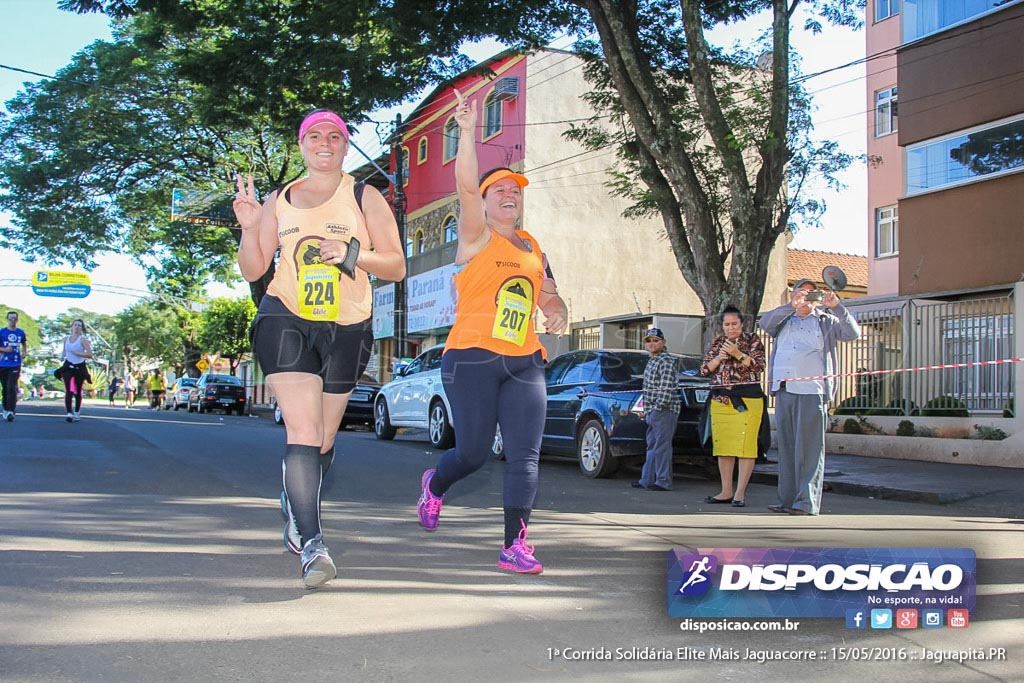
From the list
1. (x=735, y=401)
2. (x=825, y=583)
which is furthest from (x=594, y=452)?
(x=825, y=583)

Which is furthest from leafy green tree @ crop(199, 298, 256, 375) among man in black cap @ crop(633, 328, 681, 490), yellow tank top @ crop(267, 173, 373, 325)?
yellow tank top @ crop(267, 173, 373, 325)

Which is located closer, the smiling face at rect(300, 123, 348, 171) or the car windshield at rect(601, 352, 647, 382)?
the smiling face at rect(300, 123, 348, 171)

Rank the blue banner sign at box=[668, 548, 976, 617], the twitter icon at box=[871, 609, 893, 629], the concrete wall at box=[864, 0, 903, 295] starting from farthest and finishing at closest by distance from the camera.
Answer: the concrete wall at box=[864, 0, 903, 295]
the twitter icon at box=[871, 609, 893, 629]
the blue banner sign at box=[668, 548, 976, 617]

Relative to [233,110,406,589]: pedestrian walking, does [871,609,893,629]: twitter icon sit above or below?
below

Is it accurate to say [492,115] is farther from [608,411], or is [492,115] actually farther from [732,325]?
[732,325]

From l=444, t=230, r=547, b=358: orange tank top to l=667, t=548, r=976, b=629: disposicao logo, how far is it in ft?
4.75

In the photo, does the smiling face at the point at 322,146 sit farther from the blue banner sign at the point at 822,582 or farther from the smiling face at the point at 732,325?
the smiling face at the point at 732,325

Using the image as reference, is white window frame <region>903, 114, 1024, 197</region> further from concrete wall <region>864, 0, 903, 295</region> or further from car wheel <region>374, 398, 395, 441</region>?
concrete wall <region>864, 0, 903, 295</region>

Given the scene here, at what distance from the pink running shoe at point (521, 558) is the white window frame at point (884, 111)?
973 inches

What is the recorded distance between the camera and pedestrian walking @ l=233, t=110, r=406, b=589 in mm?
4164

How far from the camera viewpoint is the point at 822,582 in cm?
337

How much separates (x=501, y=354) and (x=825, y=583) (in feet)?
6.06

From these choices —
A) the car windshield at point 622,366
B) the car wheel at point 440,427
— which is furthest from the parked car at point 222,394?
the car windshield at point 622,366

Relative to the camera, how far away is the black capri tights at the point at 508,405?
4.60 meters
